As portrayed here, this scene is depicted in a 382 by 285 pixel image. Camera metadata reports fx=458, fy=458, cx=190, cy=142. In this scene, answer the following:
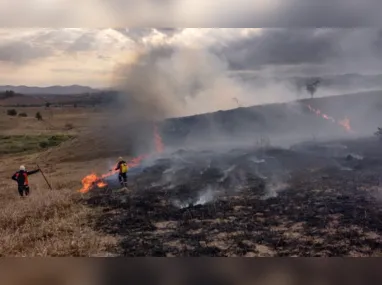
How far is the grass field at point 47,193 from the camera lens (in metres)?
2.57

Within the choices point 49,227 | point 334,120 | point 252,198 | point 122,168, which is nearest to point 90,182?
point 122,168

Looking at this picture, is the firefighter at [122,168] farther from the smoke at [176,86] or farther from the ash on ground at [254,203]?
the smoke at [176,86]

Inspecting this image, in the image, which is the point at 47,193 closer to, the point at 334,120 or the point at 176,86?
the point at 176,86

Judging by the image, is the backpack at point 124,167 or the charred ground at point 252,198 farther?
the backpack at point 124,167

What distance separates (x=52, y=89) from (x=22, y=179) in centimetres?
55

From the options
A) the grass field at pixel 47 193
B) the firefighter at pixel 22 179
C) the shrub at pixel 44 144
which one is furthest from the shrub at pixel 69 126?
the firefighter at pixel 22 179

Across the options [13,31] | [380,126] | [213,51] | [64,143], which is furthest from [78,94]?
[380,126]

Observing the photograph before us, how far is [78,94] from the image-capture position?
105 inches

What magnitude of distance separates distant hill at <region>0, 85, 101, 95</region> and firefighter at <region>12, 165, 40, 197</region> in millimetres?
444

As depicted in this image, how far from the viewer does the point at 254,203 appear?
2639 millimetres

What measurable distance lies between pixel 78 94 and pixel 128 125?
0.34 m

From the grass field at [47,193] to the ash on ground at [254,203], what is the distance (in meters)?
0.12

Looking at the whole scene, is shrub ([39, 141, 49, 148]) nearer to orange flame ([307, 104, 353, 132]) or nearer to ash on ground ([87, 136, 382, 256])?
ash on ground ([87, 136, 382, 256])

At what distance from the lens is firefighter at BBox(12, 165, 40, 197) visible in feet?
8.70
